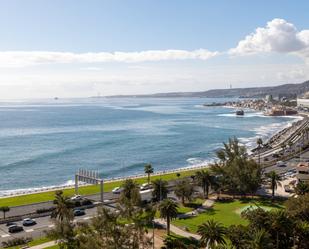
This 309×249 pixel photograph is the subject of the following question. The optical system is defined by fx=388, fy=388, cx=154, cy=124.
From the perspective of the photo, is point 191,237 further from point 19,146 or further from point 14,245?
point 19,146

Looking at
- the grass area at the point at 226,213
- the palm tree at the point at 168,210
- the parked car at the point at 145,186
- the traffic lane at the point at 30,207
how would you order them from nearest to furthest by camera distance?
the palm tree at the point at 168,210
the grass area at the point at 226,213
the traffic lane at the point at 30,207
the parked car at the point at 145,186

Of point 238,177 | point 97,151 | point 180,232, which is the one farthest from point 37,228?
point 97,151

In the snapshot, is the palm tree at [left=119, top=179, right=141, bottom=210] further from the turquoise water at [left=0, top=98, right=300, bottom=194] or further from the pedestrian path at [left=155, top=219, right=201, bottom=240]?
the turquoise water at [left=0, top=98, right=300, bottom=194]

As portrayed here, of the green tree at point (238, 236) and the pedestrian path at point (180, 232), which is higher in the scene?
the green tree at point (238, 236)

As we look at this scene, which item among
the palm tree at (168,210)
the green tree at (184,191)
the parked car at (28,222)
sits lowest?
the parked car at (28,222)

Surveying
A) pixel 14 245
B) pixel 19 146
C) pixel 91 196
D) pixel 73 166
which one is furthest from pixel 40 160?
pixel 14 245

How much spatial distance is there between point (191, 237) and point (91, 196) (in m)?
28.0

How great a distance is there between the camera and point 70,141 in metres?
166

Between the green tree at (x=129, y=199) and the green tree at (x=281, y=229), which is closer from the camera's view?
the green tree at (x=129, y=199)

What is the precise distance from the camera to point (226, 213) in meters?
61.5

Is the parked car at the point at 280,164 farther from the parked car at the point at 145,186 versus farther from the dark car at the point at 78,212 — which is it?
the dark car at the point at 78,212

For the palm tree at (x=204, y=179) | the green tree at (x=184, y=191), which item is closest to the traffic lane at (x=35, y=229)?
the green tree at (x=184, y=191)

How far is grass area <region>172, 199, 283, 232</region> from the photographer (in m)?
56.2

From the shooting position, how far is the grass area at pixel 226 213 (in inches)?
2211
